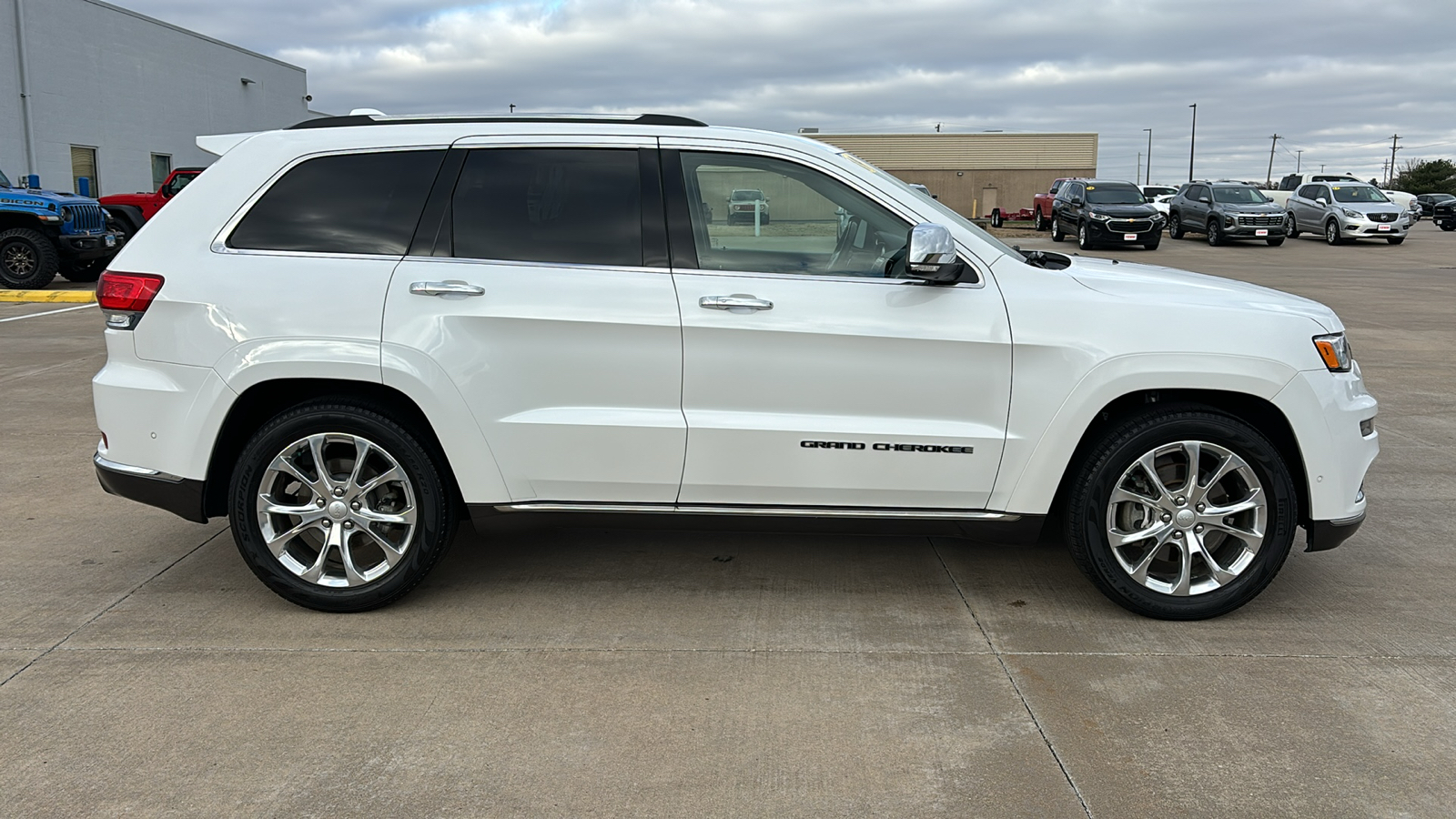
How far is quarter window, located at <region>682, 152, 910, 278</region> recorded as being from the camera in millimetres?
4238

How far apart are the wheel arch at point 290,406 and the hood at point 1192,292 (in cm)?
259

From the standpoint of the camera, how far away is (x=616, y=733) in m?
3.41

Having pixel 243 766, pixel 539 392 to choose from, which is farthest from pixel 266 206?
pixel 243 766

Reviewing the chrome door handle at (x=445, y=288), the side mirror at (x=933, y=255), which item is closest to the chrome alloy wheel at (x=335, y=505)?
the chrome door handle at (x=445, y=288)

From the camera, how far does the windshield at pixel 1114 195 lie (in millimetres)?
29438

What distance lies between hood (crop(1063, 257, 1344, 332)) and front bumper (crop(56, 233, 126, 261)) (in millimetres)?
17535

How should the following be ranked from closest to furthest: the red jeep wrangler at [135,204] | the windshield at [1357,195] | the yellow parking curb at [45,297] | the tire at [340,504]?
the tire at [340,504]
the yellow parking curb at [45,297]
the red jeep wrangler at [135,204]
the windshield at [1357,195]

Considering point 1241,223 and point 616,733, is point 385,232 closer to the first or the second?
point 616,733

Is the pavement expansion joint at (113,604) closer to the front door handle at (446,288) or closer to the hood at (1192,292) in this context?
the front door handle at (446,288)

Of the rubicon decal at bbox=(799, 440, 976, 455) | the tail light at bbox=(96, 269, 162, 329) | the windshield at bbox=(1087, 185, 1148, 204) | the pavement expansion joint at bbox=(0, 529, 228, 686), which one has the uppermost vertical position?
the windshield at bbox=(1087, 185, 1148, 204)

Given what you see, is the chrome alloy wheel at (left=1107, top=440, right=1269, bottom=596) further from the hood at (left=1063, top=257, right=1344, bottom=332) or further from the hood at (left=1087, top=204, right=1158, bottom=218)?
the hood at (left=1087, top=204, right=1158, bottom=218)

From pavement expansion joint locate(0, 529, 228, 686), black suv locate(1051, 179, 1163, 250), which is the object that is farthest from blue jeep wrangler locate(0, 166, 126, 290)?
black suv locate(1051, 179, 1163, 250)

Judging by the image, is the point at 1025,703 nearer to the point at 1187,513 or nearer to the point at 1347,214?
the point at 1187,513

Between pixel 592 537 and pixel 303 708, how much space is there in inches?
78.1
